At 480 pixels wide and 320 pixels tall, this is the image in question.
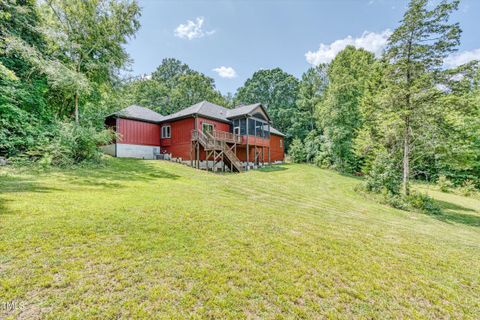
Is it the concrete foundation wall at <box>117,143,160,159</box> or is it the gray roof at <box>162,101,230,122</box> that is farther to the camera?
the gray roof at <box>162,101,230,122</box>

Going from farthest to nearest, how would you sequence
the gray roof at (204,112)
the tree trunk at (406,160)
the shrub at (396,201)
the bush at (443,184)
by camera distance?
the bush at (443,184), the gray roof at (204,112), the tree trunk at (406,160), the shrub at (396,201)

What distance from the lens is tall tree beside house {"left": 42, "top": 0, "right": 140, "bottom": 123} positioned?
13.0 metres

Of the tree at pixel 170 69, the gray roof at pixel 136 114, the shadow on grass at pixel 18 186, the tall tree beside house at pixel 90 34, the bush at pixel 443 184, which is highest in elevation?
the tree at pixel 170 69

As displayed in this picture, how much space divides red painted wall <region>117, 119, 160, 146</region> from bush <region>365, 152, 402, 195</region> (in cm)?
1823

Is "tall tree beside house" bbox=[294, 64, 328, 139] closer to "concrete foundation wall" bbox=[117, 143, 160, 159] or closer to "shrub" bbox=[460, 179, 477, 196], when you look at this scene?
"shrub" bbox=[460, 179, 477, 196]

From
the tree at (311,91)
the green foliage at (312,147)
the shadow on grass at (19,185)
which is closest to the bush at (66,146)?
the shadow on grass at (19,185)

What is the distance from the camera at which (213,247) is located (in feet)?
13.1

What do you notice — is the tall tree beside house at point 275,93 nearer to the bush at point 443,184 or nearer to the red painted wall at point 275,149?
the red painted wall at point 275,149

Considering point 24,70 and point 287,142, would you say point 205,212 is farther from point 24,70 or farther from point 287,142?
point 287,142

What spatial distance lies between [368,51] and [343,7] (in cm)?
1880

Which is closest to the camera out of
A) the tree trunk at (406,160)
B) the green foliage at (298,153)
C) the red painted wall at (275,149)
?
the tree trunk at (406,160)

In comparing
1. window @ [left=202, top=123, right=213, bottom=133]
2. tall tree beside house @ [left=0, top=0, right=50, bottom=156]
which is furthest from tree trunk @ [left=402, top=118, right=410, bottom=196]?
tall tree beside house @ [left=0, top=0, right=50, bottom=156]

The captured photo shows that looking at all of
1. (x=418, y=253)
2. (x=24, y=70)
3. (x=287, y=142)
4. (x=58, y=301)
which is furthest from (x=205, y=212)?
(x=287, y=142)

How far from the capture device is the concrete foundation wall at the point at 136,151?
17.5 meters
